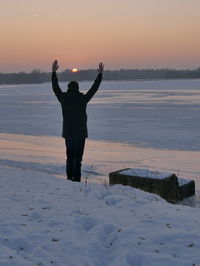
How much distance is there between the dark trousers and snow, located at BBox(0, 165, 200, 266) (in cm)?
102

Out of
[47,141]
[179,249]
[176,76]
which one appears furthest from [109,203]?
[176,76]

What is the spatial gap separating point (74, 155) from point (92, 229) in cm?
285

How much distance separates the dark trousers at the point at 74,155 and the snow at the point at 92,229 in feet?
3.35

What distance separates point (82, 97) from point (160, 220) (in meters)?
2.87

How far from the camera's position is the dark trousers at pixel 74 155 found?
7.40m

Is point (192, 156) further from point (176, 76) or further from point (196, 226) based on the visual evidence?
point (176, 76)

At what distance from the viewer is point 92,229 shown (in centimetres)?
485

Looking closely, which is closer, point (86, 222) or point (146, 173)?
point (86, 222)

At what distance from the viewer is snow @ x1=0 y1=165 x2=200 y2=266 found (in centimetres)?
412

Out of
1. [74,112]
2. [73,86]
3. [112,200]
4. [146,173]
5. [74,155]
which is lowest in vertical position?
[146,173]

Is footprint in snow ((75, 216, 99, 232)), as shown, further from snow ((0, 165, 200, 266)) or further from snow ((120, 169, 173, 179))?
snow ((120, 169, 173, 179))

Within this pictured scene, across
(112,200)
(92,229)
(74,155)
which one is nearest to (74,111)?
(74,155)

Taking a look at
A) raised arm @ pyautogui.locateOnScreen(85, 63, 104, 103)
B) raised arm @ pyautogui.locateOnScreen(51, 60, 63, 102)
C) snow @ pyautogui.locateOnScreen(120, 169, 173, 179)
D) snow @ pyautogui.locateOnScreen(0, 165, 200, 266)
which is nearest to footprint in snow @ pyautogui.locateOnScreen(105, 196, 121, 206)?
snow @ pyautogui.locateOnScreen(0, 165, 200, 266)

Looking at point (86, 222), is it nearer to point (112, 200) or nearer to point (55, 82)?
point (112, 200)
